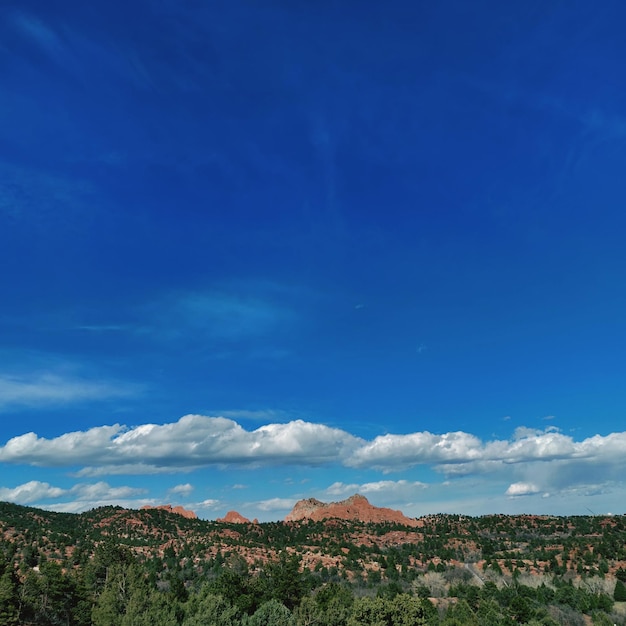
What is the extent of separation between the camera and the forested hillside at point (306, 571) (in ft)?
179

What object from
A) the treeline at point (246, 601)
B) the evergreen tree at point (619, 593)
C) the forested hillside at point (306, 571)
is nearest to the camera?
the treeline at point (246, 601)

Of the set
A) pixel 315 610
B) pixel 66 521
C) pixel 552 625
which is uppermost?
pixel 66 521

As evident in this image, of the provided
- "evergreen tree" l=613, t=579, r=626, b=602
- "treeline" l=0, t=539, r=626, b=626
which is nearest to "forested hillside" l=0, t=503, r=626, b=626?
"treeline" l=0, t=539, r=626, b=626

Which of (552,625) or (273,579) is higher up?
(273,579)

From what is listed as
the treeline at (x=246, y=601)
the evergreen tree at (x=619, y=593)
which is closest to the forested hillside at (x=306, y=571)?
the treeline at (x=246, y=601)

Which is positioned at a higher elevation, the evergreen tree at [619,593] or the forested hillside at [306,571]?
the forested hillside at [306,571]

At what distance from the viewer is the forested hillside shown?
54.6 metres

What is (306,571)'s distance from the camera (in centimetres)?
9350

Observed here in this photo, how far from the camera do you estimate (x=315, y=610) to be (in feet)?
186

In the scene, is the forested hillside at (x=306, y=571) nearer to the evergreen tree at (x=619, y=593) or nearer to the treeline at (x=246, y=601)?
the treeline at (x=246, y=601)

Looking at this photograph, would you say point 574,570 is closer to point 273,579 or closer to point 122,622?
point 273,579

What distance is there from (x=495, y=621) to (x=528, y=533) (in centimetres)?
8518

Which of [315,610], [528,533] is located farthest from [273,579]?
[528,533]

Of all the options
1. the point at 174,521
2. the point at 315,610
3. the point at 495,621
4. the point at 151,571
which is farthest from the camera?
the point at 174,521
